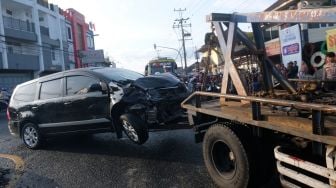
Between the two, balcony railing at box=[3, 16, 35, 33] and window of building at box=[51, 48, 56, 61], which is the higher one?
balcony railing at box=[3, 16, 35, 33]

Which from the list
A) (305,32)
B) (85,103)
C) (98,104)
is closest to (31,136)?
(85,103)

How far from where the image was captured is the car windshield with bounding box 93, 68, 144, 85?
8227 millimetres

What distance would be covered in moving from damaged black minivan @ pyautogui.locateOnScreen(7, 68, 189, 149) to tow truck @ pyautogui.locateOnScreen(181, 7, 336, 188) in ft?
4.60

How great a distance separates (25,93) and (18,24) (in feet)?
97.7

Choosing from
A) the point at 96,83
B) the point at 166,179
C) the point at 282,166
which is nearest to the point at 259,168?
the point at 282,166

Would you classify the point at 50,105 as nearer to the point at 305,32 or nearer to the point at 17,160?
the point at 17,160

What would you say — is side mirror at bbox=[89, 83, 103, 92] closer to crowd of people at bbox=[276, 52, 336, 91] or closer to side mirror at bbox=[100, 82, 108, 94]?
side mirror at bbox=[100, 82, 108, 94]

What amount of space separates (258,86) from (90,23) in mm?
66836

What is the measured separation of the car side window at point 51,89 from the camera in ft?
29.4

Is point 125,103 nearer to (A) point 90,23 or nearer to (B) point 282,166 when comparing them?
(B) point 282,166

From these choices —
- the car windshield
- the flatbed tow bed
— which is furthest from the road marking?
the flatbed tow bed

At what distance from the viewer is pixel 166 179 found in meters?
6.07

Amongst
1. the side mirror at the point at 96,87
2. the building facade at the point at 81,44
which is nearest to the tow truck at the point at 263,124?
the side mirror at the point at 96,87

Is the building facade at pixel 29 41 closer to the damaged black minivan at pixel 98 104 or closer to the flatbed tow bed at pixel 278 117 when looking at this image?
the damaged black minivan at pixel 98 104
